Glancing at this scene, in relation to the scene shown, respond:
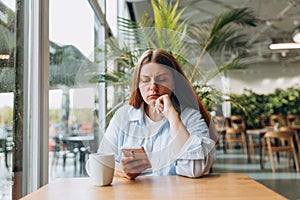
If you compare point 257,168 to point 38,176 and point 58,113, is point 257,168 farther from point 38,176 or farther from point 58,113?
point 38,176

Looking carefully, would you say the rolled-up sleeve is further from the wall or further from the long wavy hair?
the wall

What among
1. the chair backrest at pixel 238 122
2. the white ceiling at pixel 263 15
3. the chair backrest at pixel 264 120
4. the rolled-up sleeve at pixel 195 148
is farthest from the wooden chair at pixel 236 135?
the rolled-up sleeve at pixel 195 148

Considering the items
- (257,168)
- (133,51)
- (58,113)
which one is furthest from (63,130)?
(257,168)

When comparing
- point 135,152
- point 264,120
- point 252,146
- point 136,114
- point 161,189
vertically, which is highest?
point 264,120

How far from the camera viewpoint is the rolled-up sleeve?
1155mm

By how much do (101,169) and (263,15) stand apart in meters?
6.16

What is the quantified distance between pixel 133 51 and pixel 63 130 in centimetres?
98

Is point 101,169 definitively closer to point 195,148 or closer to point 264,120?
point 195,148

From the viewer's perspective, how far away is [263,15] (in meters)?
6.49

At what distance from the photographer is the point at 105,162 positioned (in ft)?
3.49

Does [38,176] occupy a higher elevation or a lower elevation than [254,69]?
lower

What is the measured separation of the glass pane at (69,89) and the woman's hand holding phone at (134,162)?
0.37 feet

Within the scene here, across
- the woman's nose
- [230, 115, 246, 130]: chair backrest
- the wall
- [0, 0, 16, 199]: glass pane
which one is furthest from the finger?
the wall

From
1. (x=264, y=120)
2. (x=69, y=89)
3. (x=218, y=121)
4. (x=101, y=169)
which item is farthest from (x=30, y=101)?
(x=264, y=120)
